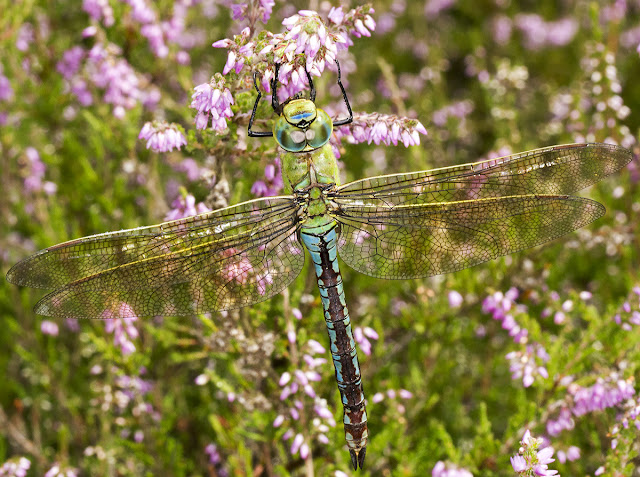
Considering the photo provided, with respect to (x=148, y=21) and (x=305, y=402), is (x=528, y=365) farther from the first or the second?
(x=148, y=21)

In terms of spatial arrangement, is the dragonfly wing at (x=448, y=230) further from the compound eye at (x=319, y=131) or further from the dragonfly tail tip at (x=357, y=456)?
the dragonfly tail tip at (x=357, y=456)

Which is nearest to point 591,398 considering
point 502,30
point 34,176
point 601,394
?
point 601,394

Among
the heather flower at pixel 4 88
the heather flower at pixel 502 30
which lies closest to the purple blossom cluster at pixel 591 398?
the heather flower at pixel 4 88

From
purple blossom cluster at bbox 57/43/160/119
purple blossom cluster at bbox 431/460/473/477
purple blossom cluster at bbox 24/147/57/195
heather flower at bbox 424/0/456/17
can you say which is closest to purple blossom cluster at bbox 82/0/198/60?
purple blossom cluster at bbox 57/43/160/119

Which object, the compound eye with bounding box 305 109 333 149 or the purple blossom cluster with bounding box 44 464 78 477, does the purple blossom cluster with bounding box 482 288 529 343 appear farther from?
the purple blossom cluster with bounding box 44 464 78 477

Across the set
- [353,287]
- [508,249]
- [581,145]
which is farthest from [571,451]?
[353,287]

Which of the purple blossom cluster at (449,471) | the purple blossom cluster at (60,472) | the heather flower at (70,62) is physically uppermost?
the heather flower at (70,62)
